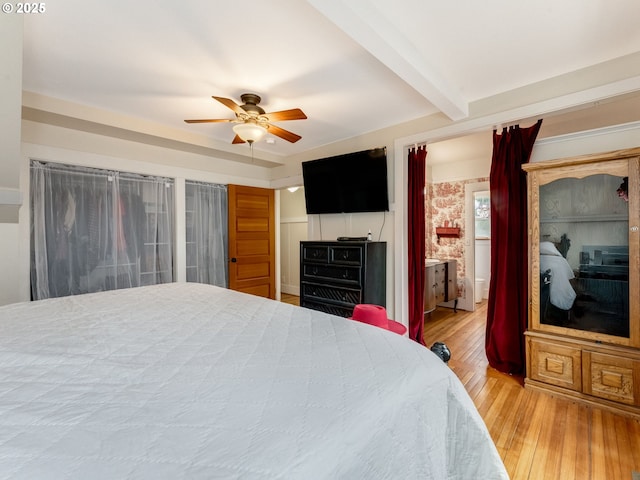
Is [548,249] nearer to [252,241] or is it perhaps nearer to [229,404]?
[229,404]

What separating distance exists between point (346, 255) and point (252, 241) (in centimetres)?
186

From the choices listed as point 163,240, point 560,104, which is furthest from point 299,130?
point 560,104

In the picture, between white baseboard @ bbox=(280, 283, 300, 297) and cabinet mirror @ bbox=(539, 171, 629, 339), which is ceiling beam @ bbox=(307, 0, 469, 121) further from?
white baseboard @ bbox=(280, 283, 300, 297)

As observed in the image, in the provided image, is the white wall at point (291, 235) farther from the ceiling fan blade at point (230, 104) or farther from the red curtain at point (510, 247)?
the red curtain at point (510, 247)

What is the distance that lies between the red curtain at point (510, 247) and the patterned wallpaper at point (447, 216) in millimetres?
2145

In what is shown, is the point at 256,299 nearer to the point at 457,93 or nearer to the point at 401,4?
the point at 401,4

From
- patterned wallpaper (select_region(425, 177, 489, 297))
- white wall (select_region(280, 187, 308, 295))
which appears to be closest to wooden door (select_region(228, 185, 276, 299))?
white wall (select_region(280, 187, 308, 295))

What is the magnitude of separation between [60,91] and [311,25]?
233 cm

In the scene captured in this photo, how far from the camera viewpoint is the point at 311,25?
179cm

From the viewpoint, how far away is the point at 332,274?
3369 mm

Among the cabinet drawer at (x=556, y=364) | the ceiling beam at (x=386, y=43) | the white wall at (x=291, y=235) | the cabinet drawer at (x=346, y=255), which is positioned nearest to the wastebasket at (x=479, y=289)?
the cabinet drawer at (x=556, y=364)

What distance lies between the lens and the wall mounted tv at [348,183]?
11.0 ft

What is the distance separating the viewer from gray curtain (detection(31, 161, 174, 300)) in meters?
3.01

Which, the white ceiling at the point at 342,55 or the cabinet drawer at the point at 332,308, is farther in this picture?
the cabinet drawer at the point at 332,308
